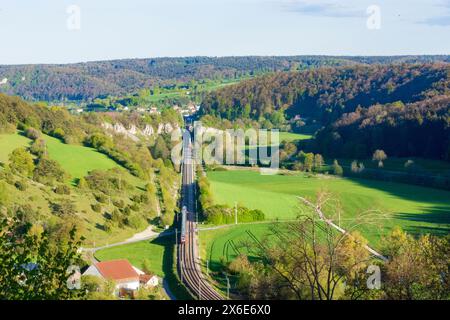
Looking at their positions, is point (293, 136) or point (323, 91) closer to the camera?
point (293, 136)

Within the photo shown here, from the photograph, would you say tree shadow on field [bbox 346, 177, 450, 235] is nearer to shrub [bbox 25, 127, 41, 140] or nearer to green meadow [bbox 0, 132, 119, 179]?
green meadow [bbox 0, 132, 119, 179]

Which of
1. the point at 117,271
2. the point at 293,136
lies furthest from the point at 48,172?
the point at 293,136

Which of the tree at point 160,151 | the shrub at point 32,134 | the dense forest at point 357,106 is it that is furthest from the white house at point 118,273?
the dense forest at point 357,106

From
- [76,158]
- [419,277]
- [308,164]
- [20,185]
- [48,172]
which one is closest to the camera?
[419,277]

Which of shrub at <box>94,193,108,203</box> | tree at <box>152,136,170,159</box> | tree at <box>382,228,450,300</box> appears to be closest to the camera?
tree at <box>382,228,450,300</box>

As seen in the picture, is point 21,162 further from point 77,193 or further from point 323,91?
point 323,91

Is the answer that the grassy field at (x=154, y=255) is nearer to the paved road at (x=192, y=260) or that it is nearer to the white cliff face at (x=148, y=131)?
the paved road at (x=192, y=260)

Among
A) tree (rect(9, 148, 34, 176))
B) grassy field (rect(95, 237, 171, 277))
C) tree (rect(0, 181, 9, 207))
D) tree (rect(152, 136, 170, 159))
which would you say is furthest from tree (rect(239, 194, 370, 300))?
tree (rect(152, 136, 170, 159))
